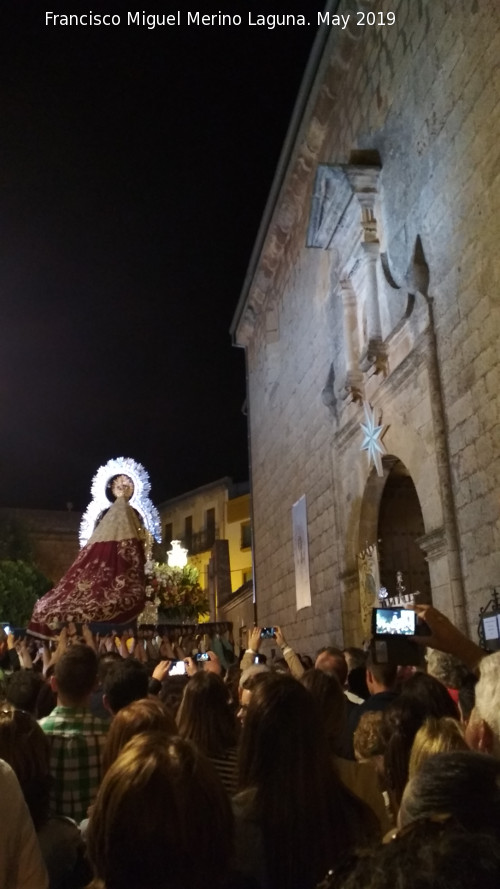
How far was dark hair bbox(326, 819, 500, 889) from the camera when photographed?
32.5 inches

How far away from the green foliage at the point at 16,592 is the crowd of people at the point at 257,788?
94.5 feet

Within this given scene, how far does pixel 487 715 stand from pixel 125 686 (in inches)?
82.8

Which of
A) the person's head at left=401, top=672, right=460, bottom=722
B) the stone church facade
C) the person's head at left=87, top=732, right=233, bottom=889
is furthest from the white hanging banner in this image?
the person's head at left=87, top=732, right=233, bottom=889

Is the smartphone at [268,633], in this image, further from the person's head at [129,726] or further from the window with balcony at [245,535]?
the window with balcony at [245,535]

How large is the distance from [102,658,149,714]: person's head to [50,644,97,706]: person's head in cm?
33

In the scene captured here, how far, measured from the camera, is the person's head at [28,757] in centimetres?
220

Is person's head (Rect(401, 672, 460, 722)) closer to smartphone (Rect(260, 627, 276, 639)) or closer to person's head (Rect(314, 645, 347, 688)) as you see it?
person's head (Rect(314, 645, 347, 688))

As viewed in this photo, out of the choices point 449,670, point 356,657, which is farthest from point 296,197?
point 449,670

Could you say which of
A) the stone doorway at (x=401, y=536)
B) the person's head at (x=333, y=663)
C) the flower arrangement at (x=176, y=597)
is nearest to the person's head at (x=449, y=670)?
the person's head at (x=333, y=663)

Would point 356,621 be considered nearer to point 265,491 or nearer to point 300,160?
point 265,491

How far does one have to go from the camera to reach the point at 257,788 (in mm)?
2062

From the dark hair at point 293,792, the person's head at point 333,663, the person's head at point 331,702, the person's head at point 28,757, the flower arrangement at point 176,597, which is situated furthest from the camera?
the flower arrangement at point 176,597

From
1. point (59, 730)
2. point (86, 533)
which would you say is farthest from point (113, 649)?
point (59, 730)

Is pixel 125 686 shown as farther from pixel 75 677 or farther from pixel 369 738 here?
pixel 369 738
